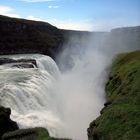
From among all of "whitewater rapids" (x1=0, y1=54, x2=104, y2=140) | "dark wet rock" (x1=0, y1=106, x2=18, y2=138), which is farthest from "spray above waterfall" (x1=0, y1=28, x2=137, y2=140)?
"dark wet rock" (x1=0, y1=106, x2=18, y2=138)

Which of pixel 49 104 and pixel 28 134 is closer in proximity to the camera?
pixel 28 134

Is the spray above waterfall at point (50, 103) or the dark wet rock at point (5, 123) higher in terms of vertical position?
the spray above waterfall at point (50, 103)

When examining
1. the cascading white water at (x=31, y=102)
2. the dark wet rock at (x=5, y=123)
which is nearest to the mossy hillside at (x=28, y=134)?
the dark wet rock at (x=5, y=123)

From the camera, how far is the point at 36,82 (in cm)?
3725

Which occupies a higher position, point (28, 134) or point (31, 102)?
point (31, 102)

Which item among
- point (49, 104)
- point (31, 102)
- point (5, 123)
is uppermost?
point (49, 104)

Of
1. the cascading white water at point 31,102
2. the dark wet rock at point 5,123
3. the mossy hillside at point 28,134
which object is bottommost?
the mossy hillside at point 28,134

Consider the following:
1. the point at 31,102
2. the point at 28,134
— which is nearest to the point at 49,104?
the point at 31,102

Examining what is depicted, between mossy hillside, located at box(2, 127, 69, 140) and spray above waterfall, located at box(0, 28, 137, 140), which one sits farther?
spray above waterfall, located at box(0, 28, 137, 140)

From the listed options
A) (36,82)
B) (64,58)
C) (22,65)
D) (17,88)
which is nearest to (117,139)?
(17,88)

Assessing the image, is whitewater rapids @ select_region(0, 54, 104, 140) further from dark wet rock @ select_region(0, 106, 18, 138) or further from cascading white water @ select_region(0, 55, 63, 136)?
dark wet rock @ select_region(0, 106, 18, 138)

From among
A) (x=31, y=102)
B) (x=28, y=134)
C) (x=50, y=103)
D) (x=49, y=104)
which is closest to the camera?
(x=28, y=134)

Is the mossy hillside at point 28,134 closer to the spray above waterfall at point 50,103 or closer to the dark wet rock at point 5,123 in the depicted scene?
the dark wet rock at point 5,123

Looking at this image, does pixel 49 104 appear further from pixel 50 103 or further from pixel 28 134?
pixel 28 134
